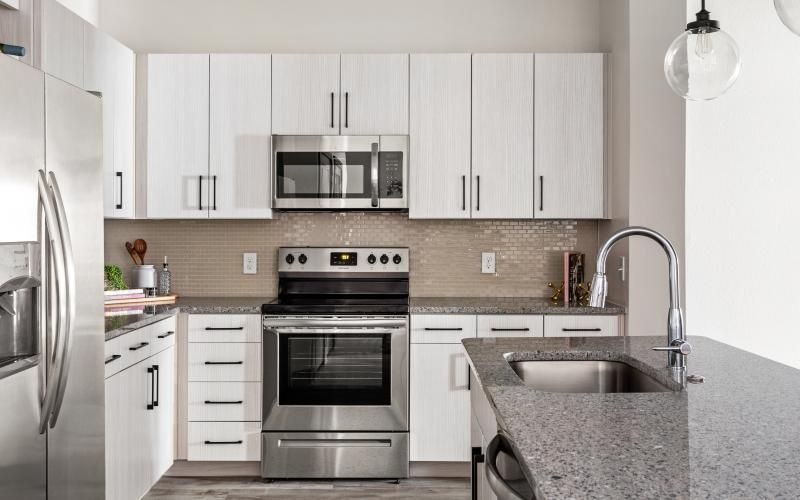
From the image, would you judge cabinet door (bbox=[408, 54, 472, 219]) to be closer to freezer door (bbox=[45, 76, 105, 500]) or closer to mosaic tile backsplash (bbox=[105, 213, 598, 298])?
mosaic tile backsplash (bbox=[105, 213, 598, 298])

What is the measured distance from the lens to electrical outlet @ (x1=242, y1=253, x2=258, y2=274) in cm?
394

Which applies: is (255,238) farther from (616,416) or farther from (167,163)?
(616,416)

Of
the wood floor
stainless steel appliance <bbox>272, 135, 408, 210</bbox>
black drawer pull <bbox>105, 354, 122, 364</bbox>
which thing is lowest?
the wood floor

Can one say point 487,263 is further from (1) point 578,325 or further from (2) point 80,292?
(2) point 80,292

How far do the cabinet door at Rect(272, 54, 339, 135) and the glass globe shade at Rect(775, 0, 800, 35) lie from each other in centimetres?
261

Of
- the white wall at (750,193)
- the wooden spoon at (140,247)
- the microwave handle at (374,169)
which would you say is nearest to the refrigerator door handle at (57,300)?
the microwave handle at (374,169)

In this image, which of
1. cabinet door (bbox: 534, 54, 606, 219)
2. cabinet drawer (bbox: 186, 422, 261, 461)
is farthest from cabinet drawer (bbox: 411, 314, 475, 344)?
cabinet drawer (bbox: 186, 422, 261, 461)

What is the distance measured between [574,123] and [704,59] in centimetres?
209

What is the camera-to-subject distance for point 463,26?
3.93 meters

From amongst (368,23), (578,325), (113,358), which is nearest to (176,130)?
(368,23)

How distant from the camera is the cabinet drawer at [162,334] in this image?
3.06 metres

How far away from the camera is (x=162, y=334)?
3.17 meters

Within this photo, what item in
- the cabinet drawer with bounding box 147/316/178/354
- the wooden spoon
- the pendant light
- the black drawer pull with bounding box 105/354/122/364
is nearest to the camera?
the pendant light

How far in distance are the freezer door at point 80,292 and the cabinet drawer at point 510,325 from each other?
1888 mm
